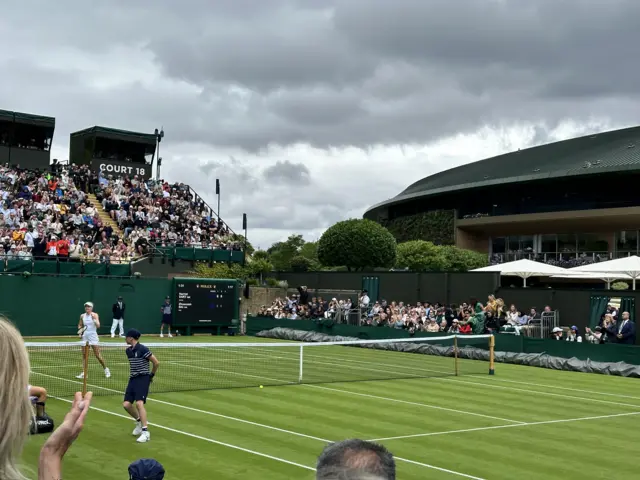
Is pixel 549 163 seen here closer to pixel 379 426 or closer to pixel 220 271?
pixel 220 271

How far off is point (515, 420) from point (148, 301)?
1003 inches

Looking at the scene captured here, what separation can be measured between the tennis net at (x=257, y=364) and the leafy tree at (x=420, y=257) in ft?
78.9

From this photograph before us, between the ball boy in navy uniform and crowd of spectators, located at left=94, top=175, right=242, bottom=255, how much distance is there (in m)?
29.8

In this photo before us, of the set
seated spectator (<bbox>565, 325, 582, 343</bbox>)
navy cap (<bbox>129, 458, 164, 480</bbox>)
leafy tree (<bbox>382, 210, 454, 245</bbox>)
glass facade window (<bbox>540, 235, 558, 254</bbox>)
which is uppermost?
leafy tree (<bbox>382, 210, 454, 245</bbox>)

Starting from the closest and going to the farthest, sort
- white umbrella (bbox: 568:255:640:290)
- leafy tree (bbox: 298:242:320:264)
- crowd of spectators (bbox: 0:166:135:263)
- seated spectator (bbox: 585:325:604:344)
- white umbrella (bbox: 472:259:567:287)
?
seated spectator (bbox: 585:325:604:344) < white umbrella (bbox: 568:255:640:290) < white umbrella (bbox: 472:259:567:287) < crowd of spectators (bbox: 0:166:135:263) < leafy tree (bbox: 298:242:320:264)

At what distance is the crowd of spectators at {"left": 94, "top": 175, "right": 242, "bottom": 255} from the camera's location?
4422cm

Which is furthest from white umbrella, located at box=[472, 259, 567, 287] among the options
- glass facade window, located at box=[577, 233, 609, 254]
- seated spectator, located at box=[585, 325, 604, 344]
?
glass facade window, located at box=[577, 233, 609, 254]

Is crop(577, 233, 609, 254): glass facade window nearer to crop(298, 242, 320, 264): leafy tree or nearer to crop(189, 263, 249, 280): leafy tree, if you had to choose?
crop(189, 263, 249, 280): leafy tree

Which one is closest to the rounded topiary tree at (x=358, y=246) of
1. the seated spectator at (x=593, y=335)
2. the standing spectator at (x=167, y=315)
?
the standing spectator at (x=167, y=315)

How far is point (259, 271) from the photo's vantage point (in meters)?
A: 48.2

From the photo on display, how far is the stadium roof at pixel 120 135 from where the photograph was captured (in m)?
59.0

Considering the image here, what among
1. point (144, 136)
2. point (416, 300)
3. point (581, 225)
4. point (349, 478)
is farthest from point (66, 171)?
point (349, 478)

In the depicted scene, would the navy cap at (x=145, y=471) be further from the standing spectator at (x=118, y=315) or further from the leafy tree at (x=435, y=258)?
the leafy tree at (x=435, y=258)

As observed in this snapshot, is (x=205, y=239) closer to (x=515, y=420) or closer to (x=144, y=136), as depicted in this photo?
(x=144, y=136)
